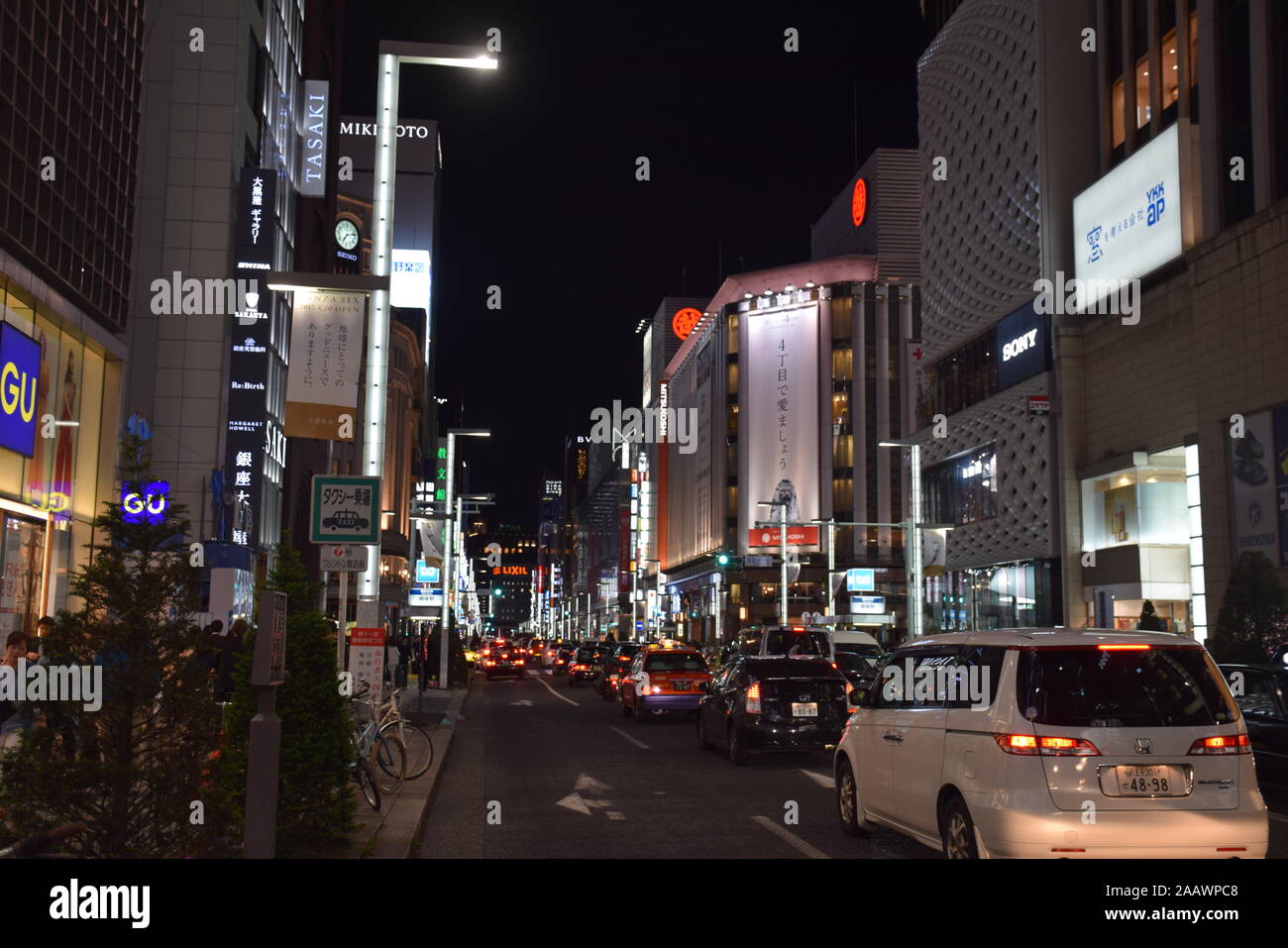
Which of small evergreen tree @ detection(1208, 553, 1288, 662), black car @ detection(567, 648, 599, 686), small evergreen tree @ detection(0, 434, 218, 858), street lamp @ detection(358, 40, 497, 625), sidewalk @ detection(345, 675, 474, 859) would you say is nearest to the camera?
small evergreen tree @ detection(0, 434, 218, 858)

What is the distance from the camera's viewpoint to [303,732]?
28.9 ft

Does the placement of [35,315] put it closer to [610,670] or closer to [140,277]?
[140,277]

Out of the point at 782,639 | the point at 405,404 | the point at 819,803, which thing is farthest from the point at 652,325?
the point at 819,803

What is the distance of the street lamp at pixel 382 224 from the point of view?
1368 centimetres

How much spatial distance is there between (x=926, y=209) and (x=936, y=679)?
5399 cm

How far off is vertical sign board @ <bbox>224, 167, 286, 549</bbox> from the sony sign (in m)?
12.2

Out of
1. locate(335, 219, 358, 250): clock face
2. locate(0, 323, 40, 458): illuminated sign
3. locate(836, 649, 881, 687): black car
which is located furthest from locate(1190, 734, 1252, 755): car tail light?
locate(335, 219, 358, 250): clock face

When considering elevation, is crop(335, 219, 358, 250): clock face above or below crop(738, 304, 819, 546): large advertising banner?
above

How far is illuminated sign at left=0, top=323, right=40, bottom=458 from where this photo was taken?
23.5 meters

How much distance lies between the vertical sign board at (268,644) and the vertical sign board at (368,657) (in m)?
7.31

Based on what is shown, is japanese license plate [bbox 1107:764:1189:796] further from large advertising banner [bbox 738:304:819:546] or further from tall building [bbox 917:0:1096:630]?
large advertising banner [bbox 738:304:819:546]

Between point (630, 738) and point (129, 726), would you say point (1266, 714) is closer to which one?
point (129, 726)

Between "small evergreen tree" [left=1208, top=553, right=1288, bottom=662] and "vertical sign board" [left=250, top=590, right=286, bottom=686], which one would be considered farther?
"small evergreen tree" [left=1208, top=553, right=1288, bottom=662]

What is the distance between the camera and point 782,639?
27.3 meters
